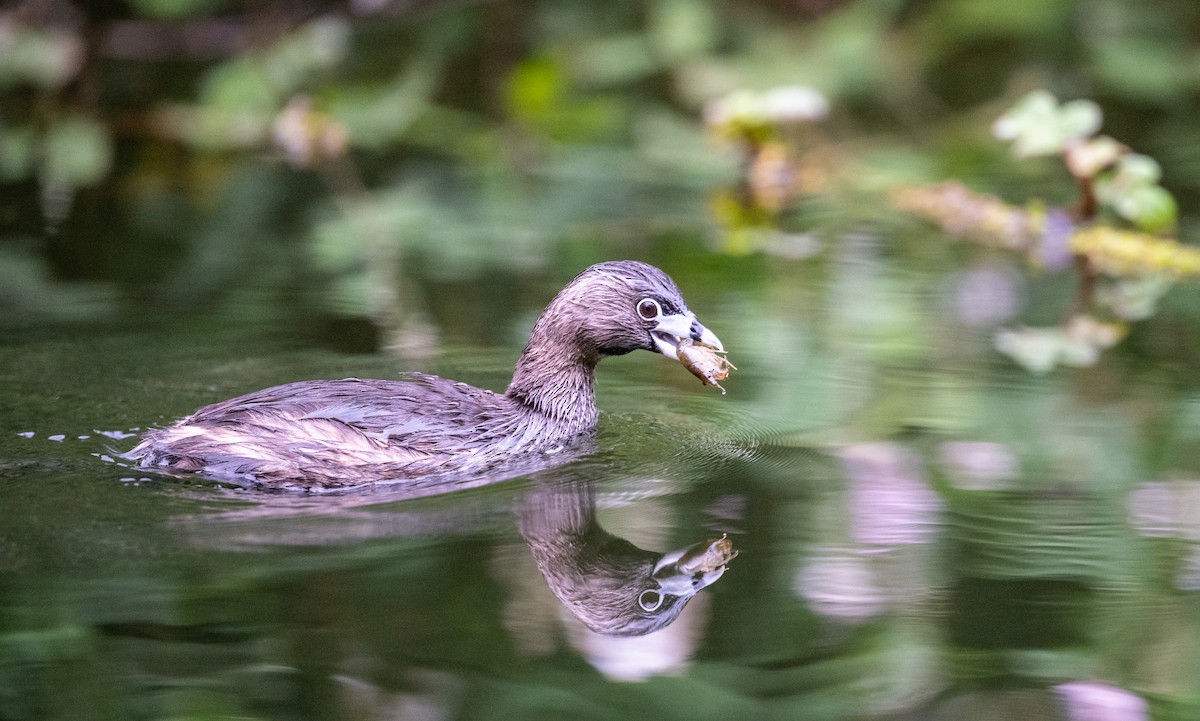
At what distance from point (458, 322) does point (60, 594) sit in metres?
3.23

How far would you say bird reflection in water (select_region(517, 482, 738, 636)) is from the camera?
14.1ft

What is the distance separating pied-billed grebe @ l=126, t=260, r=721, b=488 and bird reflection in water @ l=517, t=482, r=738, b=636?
0.51m

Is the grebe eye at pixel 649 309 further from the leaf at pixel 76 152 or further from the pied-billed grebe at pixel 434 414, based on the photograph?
the leaf at pixel 76 152

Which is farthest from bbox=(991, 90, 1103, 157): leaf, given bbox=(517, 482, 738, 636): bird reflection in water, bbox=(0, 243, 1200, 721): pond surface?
bbox=(517, 482, 738, 636): bird reflection in water

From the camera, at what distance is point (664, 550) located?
4.69m

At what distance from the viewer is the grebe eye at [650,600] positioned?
14.2 feet

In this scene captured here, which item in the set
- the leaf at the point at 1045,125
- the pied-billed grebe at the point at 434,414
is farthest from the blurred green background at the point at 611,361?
the leaf at the point at 1045,125

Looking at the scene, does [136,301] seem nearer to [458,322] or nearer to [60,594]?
[458,322]

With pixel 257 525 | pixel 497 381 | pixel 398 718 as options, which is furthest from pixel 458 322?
pixel 398 718

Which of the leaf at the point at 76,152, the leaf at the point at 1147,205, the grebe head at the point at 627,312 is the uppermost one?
the leaf at the point at 1147,205

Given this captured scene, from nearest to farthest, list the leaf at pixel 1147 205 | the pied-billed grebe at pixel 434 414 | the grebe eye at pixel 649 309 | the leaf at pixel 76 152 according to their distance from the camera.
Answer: the pied-billed grebe at pixel 434 414
the grebe eye at pixel 649 309
the leaf at pixel 1147 205
the leaf at pixel 76 152

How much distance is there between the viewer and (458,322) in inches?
288

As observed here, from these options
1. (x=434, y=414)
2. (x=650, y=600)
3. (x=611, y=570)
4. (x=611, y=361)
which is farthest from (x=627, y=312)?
(x=650, y=600)

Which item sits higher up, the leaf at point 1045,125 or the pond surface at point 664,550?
the leaf at point 1045,125
